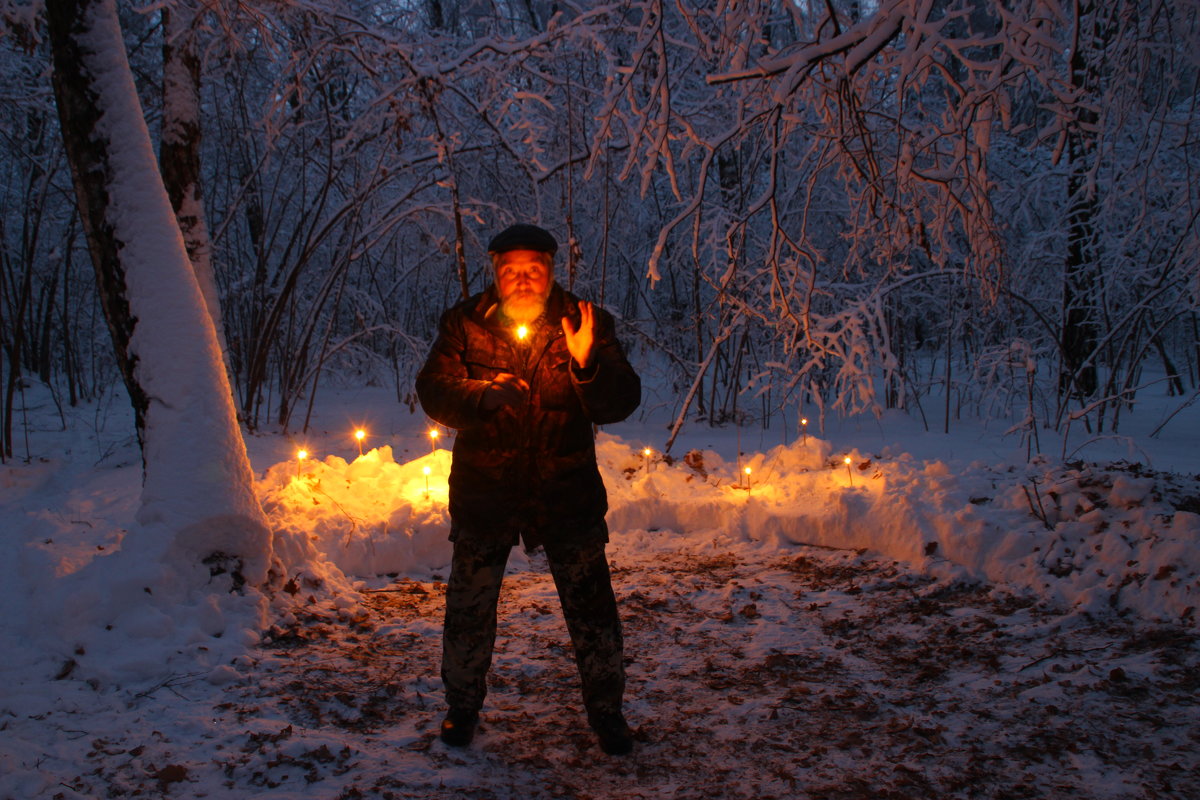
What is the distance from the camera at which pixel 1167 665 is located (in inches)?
115

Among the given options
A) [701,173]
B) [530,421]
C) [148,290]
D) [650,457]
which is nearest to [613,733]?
[530,421]

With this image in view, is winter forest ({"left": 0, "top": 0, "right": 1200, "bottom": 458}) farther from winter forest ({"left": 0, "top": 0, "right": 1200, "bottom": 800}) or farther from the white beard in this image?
the white beard

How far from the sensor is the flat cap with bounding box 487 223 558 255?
2.61 metres

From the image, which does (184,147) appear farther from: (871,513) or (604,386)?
(871,513)

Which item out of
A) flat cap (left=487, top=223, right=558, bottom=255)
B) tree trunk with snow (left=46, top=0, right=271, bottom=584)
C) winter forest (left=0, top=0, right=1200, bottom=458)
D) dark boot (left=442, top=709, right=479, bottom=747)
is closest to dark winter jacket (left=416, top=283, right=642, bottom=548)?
flat cap (left=487, top=223, right=558, bottom=255)

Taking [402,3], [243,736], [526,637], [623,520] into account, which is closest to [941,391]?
[623,520]

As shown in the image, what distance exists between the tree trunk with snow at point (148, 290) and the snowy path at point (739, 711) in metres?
0.71

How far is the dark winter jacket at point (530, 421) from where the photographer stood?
8.43 feet

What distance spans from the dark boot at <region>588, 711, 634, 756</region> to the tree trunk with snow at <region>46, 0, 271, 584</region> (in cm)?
200

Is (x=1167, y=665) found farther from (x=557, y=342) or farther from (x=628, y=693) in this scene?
(x=557, y=342)

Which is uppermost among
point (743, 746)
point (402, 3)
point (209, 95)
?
point (402, 3)

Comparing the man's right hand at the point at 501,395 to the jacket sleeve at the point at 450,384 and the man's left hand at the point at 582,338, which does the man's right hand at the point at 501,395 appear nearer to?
the jacket sleeve at the point at 450,384

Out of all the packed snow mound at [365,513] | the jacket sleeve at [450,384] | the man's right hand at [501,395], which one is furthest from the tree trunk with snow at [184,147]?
the man's right hand at [501,395]

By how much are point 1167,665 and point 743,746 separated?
1.74 meters
